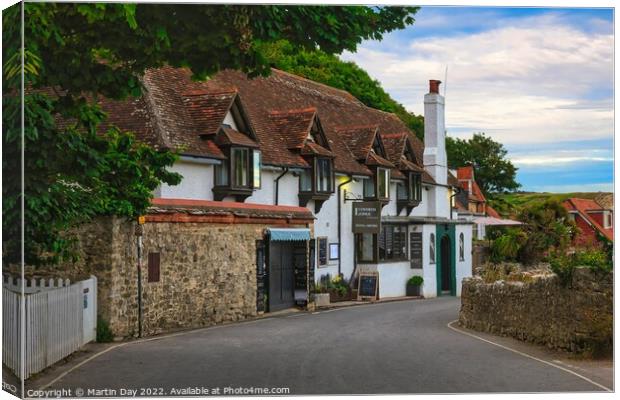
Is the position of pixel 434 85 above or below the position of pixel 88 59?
below

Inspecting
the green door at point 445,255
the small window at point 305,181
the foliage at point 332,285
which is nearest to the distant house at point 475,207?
the green door at point 445,255

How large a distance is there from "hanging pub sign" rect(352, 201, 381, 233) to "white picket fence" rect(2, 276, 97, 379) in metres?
6.82

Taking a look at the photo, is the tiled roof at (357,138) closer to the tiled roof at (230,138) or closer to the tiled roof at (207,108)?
the tiled roof at (230,138)

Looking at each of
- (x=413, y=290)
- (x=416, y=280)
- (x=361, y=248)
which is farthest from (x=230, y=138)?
(x=413, y=290)

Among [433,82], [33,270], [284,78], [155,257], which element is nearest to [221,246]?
[155,257]

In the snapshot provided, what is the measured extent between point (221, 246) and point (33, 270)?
15.9 feet

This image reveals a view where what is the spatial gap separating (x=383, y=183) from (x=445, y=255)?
333cm

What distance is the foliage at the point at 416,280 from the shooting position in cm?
2239

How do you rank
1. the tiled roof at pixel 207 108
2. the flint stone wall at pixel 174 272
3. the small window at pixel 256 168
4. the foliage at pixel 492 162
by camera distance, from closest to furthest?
the foliage at pixel 492 162 < the flint stone wall at pixel 174 272 < the small window at pixel 256 168 < the tiled roof at pixel 207 108

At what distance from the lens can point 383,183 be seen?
66.6ft

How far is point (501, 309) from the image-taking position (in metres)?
17.6

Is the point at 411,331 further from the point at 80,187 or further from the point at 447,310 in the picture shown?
the point at 80,187

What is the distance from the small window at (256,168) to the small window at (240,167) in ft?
0.49

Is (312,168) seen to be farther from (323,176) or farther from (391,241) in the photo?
(391,241)
